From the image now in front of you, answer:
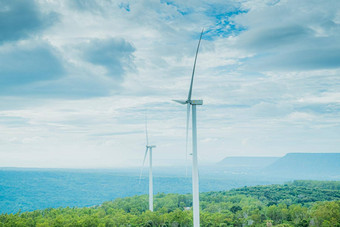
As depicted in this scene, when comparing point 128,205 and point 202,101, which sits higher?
point 202,101

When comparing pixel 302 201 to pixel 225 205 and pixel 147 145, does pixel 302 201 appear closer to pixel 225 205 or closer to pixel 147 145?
pixel 225 205

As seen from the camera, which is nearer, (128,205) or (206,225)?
(206,225)

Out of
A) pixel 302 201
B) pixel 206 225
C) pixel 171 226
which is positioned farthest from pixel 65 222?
pixel 302 201

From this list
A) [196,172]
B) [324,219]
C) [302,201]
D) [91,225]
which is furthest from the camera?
[302,201]

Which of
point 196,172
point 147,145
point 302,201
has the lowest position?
point 302,201

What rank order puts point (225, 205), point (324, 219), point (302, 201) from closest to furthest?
point (324, 219) < point (225, 205) < point (302, 201)

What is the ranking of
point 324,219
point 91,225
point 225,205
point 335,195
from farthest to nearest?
point 335,195, point 225,205, point 324,219, point 91,225

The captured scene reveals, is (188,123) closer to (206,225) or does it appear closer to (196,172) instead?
(196,172)

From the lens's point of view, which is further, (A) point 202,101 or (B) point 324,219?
(B) point 324,219

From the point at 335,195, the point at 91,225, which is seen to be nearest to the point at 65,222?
the point at 91,225
